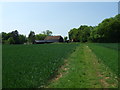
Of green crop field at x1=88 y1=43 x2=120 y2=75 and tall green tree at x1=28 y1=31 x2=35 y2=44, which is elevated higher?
tall green tree at x1=28 y1=31 x2=35 y2=44

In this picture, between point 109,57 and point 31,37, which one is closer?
point 109,57

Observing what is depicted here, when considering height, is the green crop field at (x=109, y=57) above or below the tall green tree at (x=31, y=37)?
below

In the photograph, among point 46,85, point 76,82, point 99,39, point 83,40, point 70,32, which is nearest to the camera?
point 46,85

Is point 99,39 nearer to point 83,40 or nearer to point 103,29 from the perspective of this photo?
point 103,29

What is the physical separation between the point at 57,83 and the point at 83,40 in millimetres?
97231

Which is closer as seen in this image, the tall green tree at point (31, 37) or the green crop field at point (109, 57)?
the green crop field at point (109, 57)

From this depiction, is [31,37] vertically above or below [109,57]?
above

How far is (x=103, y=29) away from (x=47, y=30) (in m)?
84.2

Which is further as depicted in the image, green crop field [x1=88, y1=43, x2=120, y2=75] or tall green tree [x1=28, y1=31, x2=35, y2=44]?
tall green tree [x1=28, y1=31, x2=35, y2=44]

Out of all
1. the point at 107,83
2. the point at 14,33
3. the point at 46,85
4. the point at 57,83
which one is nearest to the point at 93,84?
the point at 107,83

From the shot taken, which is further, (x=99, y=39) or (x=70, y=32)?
(x=70, y=32)

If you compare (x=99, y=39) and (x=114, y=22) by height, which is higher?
(x=114, y=22)

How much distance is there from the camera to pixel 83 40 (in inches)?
4107

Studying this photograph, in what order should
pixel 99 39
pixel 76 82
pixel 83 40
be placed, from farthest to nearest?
pixel 83 40
pixel 99 39
pixel 76 82
